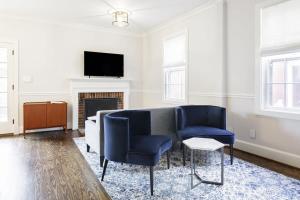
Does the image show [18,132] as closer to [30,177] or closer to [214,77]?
[30,177]

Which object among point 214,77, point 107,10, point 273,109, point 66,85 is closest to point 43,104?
point 66,85

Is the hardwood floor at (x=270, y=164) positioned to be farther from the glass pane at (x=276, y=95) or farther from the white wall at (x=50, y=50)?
the white wall at (x=50, y=50)

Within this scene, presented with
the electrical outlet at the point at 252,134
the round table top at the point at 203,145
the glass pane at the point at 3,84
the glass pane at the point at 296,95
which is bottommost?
the electrical outlet at the point at 252,134

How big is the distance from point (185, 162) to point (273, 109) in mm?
1562

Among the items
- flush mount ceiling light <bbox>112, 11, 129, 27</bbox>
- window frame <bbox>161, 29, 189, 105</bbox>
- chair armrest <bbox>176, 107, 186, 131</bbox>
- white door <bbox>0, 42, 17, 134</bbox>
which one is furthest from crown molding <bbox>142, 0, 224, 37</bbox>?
white door <bbox>0, 42, 17, 134</bbox>

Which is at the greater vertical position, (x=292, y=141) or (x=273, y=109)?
(x=273, y=109)

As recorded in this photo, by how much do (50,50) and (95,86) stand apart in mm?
1384

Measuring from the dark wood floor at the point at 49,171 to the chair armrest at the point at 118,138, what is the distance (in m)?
0.39

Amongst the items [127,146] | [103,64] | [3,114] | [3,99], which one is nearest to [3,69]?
[3,99]

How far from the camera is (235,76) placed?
393cm

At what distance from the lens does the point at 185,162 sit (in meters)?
3.19

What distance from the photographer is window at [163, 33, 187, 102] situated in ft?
17.3

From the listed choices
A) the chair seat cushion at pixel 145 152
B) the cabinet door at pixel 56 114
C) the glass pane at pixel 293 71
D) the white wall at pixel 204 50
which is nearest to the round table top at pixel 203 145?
the chair seat cushion at pixel 145 152

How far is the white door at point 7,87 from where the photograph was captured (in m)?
5.00
